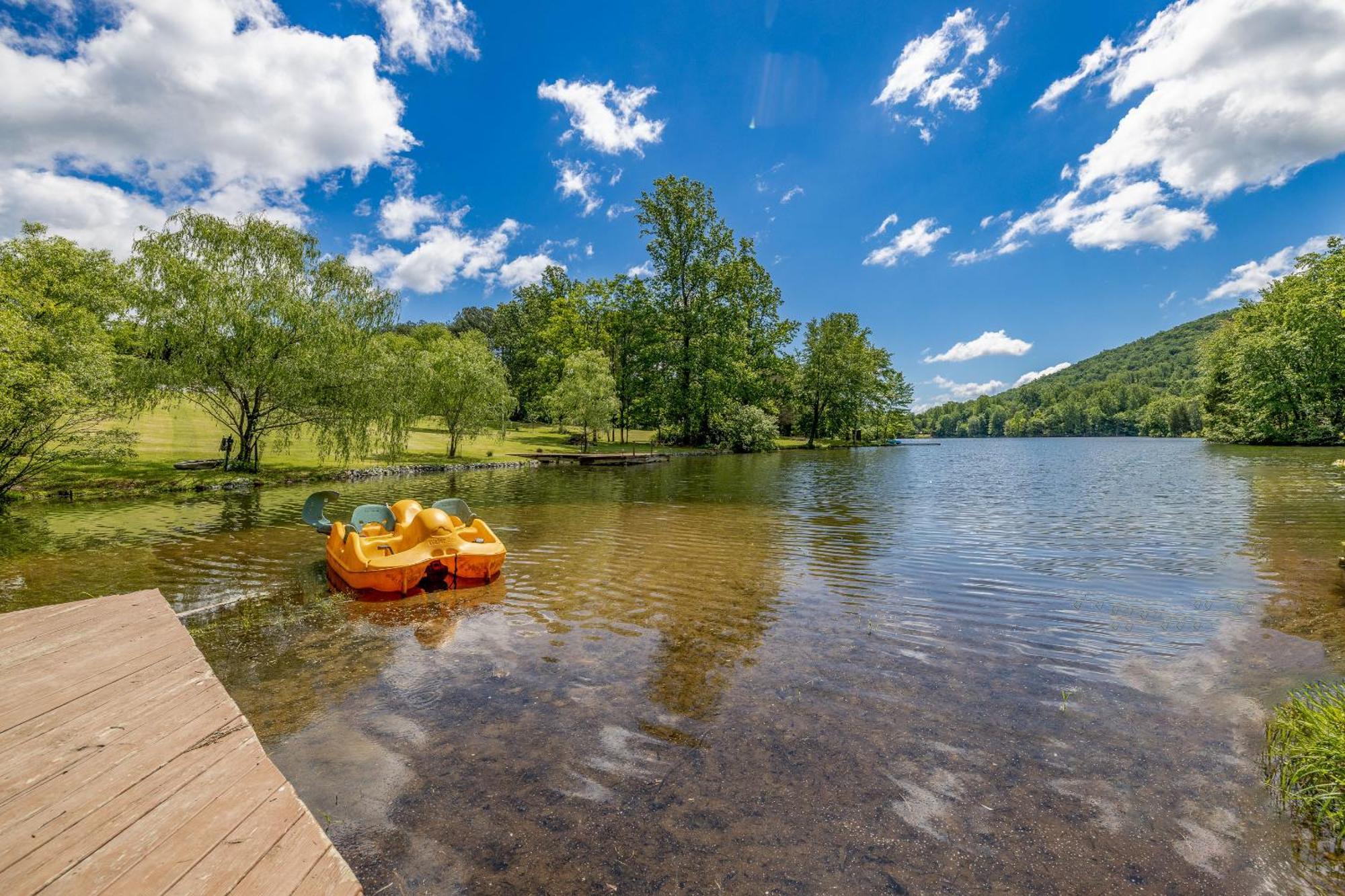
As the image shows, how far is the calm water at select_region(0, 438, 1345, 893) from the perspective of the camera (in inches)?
144

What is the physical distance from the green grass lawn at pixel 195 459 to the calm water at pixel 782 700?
26.2 ft

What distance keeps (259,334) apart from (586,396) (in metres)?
25.4

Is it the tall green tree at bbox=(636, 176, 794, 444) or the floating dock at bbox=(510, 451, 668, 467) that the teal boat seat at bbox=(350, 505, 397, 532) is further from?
the tall green tree at bbox=(636, 176, 794, 444)

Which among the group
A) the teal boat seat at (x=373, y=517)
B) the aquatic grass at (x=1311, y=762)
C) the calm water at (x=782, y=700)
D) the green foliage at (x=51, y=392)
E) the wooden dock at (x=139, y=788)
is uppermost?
the green foliage at (x=51, y=392)

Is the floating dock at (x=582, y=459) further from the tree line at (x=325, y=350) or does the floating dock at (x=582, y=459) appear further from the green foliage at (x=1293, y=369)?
the green foliage at (x=1293, y=369)

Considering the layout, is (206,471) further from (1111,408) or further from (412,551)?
(1111,408)

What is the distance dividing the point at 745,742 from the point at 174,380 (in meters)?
26.8

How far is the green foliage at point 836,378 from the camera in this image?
75625 mm

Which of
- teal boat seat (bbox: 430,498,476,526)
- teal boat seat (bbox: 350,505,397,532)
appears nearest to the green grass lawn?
teal boat seat (bbox: 350,505,397,532)

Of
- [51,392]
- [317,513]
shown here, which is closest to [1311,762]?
[317,513]

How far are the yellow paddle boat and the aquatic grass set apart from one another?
392 inches

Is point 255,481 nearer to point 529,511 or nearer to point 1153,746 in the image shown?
point 529,511

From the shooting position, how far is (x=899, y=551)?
1315 cm

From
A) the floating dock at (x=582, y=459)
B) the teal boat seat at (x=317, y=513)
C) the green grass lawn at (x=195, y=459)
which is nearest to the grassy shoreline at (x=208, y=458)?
the green grass lawn at (x=195, y=459)
